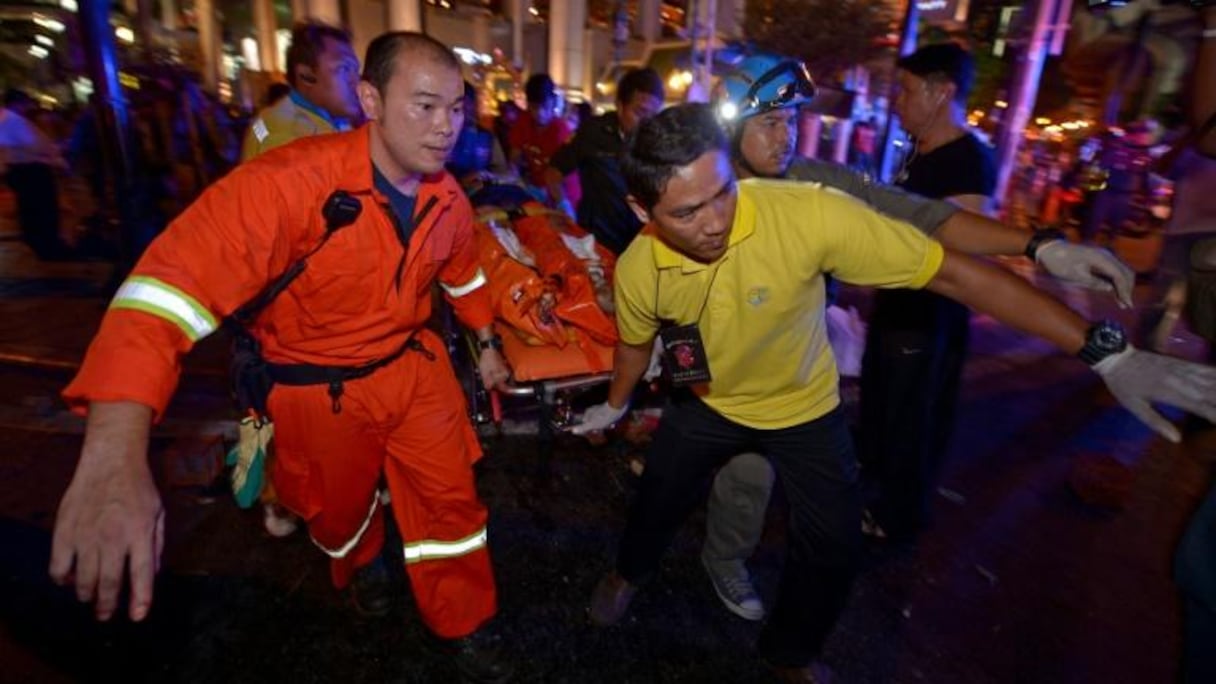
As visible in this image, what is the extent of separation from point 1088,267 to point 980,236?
0.37 m

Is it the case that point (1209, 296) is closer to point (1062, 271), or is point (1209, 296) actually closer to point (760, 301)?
point (1062, 271)

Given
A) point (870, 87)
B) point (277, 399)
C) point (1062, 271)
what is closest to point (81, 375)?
point (277, 399)

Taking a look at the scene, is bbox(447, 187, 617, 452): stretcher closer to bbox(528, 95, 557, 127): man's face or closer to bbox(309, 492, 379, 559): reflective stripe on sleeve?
bbox(309, 492, 379, 559): reflective stripe on sleeve

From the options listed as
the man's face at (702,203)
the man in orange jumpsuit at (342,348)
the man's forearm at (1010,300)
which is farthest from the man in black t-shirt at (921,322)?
the man in orange jumpsuit at (342,348)

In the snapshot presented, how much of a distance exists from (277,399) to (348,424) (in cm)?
26

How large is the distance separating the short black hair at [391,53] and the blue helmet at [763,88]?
1.16 meters

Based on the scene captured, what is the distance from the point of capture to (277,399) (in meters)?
2.20

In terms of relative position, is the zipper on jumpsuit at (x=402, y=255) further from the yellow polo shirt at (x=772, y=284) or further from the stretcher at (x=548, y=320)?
the stretcher at (x=548, y=320)

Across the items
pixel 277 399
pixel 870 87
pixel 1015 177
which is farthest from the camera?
pixel 870 87

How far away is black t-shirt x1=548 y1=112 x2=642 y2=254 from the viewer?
3.99m

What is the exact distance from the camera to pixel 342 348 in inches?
84.6

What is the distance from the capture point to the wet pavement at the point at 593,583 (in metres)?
2.49

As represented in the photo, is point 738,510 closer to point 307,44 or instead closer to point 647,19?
point 307,44

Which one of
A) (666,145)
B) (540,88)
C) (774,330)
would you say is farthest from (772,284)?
(540,88)
